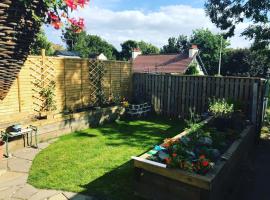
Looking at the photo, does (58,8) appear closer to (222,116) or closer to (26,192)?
(26,192)

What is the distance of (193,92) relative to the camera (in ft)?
32.3

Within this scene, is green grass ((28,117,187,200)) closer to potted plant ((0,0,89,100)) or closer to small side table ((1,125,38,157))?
small side table ((1,125,38,157))

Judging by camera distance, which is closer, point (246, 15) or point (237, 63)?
point (246, 15)

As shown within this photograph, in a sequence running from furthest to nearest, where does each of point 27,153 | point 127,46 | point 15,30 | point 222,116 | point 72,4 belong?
1. point 127,46
2. point 222,116
3. point 27,153
4. point 15,30
5. point 72,4

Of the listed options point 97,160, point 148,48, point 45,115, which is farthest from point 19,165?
point 148,48

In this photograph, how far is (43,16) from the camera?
3043mm

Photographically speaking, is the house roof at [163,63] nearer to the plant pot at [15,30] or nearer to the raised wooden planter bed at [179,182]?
the raised wooden planter bed at [179,182]

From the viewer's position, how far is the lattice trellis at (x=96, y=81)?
373 inches

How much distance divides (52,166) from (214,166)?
3391 mm

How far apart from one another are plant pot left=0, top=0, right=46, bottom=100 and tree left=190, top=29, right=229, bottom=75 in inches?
1592

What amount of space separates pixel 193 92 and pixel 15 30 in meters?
7.90

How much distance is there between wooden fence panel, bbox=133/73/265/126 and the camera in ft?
27.5

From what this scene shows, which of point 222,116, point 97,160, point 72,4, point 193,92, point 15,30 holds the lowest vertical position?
point 97,160

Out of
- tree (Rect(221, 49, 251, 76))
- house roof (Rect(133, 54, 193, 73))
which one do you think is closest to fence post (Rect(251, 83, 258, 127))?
house roof (Rect(133, 54, 193, 73))
